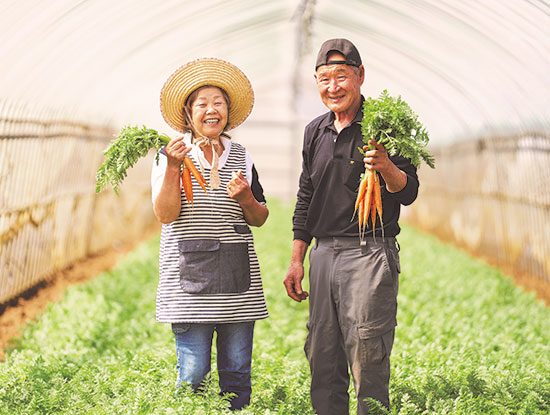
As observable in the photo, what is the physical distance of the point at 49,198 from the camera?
9656 mm

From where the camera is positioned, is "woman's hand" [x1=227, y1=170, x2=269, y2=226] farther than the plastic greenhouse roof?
No

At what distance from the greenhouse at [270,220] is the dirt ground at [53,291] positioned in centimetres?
3

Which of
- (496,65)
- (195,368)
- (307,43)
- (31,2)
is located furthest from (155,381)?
(307,43)

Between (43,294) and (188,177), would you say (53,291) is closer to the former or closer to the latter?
(43,294)

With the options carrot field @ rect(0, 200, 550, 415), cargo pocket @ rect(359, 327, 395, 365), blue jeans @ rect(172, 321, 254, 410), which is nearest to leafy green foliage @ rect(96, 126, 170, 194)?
blue jeans @ rect(172, 321, 254, 410)

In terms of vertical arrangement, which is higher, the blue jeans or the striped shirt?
the striped shirt

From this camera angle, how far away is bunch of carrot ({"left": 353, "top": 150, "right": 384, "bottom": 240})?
3732 millimetres

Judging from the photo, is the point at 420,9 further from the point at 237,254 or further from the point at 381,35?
the point at 237,254

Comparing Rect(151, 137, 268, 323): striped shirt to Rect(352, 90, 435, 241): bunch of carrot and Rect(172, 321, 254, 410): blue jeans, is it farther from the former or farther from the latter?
Rect(352, 90, 435, 241): bunch of carrot

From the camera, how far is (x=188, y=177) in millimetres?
3916

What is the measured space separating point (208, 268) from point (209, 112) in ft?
2.54

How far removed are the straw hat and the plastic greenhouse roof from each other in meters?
3.47

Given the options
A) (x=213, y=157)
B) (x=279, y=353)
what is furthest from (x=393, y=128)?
(x=279, y=353)

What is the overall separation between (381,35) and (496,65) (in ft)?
8.77
